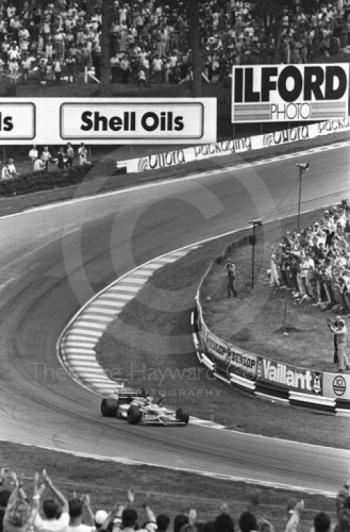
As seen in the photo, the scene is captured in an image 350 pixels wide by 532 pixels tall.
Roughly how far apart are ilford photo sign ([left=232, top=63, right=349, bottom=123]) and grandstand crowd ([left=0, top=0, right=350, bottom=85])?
1.39 metres

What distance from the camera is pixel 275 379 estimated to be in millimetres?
28078

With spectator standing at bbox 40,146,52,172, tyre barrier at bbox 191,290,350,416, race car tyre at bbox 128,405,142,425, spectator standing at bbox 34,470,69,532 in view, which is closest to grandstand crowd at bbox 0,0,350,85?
spectator standing at bbox 40,146,52,172

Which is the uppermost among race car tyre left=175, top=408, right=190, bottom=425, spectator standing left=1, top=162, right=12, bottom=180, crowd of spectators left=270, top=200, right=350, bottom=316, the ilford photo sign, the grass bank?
the ilford photo sign

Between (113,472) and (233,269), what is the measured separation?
1463 centimetres

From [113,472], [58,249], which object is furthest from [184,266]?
[113,472]

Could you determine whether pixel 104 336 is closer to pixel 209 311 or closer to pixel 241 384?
pixel 209 311

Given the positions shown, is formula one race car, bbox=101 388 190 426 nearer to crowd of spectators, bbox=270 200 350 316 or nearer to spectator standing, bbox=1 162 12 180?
crowd of spectators, bbox=270 200 350 316

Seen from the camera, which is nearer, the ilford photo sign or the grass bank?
the grass bank

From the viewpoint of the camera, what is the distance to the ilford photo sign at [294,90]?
49969mm

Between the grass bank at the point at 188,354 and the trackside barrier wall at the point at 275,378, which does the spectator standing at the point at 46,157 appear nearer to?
the grass bank at the point at 188,354

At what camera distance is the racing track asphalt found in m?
23.0

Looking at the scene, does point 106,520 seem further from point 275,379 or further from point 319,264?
point 319,264

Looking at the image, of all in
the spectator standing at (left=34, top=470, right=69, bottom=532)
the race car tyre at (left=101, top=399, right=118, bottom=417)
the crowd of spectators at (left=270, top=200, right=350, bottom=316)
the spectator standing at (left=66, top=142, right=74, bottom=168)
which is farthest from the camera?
the spectator standing at (left=66, top=142, right=74, bottom=168)

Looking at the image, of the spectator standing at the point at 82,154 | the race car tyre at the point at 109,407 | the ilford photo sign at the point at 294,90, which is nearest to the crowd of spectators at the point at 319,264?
the race car tyre at the point at 109,407
